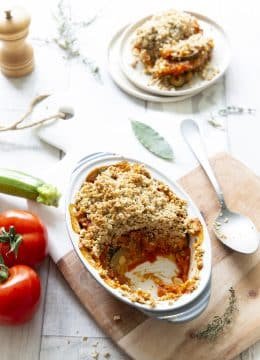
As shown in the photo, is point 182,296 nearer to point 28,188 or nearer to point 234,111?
point 28,188

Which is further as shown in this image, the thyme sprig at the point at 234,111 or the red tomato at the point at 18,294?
the thyme sprig at the point at 234,111

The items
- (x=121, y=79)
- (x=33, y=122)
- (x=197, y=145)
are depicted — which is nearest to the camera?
(x=197, y=145)

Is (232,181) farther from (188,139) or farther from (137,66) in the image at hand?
(137,66)

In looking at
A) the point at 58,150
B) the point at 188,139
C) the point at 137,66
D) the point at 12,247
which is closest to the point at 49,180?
the point at 58,150

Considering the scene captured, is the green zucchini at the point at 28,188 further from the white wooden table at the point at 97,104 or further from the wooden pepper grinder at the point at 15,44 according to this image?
the wooden pepper grinder at the point at 15,44

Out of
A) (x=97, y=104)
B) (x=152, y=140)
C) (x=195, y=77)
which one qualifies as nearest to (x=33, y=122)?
(x=97, y=104)

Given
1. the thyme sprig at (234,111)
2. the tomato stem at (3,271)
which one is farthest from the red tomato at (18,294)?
the thyme sprig at (234,111)

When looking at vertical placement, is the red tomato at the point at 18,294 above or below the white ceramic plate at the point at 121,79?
below
